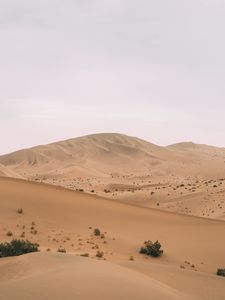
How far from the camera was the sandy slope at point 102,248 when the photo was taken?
28.6 ft

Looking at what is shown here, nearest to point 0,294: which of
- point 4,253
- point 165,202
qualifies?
point 4,253

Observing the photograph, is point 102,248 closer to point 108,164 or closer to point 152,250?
point 152,250

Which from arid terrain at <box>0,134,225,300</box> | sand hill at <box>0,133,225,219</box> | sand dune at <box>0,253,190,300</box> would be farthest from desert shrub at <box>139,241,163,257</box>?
sand hill at <box>0,133,225,219</box>

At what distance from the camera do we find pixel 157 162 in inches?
4117

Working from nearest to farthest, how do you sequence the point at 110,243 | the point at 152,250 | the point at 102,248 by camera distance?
the point at 102,248
the point at 152,250
the point at 110,243

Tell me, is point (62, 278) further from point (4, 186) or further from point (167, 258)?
point (4, 186)

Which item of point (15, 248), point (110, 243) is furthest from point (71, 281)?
point (110, 243)

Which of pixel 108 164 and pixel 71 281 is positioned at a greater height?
pixel 108 164

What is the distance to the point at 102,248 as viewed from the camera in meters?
16.4

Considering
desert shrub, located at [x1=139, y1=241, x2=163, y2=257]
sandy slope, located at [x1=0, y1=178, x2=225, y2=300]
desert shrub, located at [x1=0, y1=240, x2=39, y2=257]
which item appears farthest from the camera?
desert shrub, located at [x1=139, y1=241, x2=163, y2=257]

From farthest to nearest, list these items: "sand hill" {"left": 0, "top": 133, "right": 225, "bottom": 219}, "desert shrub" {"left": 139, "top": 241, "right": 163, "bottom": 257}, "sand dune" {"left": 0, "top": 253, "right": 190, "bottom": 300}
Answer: "sand hill" {"left": 0, "top": 133, "right": 225, "bottom": 219} → "desert shrub" {"left": 139, "top": 241, "right": 163, "bottom": 257} → "sand dune" {"left": 0, "top": 253, "right": 190, "bottom": 300}

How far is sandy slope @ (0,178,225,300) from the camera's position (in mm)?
8703

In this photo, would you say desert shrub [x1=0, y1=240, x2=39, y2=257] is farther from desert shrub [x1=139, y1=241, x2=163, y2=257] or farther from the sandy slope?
desert shrub [x1=139, y1=241, x2=163, y2=257]

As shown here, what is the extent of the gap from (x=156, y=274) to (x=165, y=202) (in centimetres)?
2690
